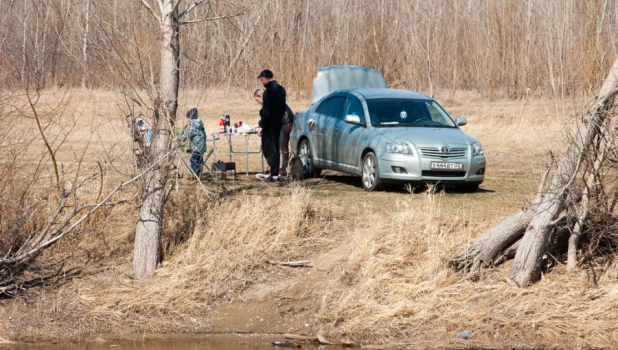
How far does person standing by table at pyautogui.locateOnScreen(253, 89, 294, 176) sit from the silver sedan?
0.23 meters

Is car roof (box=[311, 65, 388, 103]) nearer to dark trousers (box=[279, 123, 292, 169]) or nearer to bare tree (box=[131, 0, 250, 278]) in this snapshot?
dark trousers (box=[279, 123, 292, 169])

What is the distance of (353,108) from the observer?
47.1 feet

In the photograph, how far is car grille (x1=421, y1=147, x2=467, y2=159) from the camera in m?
13.1

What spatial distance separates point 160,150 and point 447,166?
5.07 meters

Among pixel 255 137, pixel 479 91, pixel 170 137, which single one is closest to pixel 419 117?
pixel 170 137

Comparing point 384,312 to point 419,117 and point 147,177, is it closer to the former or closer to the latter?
point 147,177

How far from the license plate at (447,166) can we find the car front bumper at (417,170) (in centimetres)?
4

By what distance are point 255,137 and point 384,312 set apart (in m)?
15.0

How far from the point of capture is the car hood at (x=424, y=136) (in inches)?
522

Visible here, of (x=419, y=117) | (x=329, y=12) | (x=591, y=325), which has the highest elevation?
(x=329, y=12)

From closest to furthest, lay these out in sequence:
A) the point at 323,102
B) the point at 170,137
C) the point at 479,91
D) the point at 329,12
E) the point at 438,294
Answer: the point at 438,294
the point at 170,137
the point at 323,102
the point at 479,91
the point at 329,12

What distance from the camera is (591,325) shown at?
27.5 ft

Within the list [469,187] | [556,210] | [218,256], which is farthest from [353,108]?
[556,210]

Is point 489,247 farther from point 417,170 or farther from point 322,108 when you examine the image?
point 322,108
